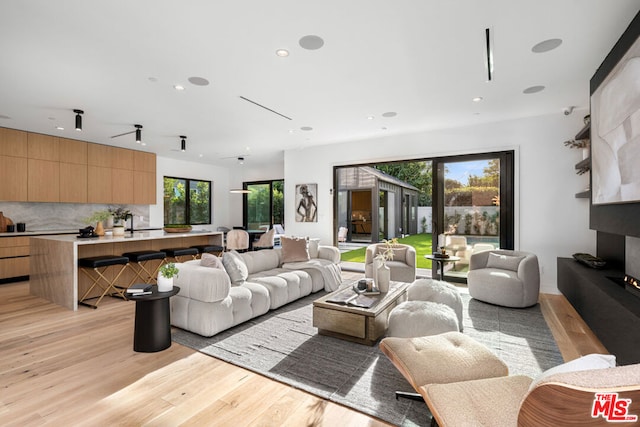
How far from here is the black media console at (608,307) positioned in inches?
90.1

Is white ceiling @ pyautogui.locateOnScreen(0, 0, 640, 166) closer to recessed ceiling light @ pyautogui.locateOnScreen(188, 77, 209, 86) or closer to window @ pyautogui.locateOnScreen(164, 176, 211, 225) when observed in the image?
recessed ceiling light @ pyautogui.locateOnScreen(188, 77, 209, 86)

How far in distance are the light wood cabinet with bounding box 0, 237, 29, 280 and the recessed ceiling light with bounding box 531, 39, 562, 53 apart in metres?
8.48

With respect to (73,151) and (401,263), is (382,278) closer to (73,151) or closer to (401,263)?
(401,263)

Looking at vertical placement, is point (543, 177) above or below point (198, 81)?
below

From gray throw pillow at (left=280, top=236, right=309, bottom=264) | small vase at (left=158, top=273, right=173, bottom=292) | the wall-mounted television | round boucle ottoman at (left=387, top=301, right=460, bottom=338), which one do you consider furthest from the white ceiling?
round boucle ottoman at (left=387, top=301, right=460, bottom=338)

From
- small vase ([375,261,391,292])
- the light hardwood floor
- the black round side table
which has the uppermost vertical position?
small vase ([375,261,391,292])

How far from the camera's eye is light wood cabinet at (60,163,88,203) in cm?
642

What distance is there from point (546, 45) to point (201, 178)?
8985 millimetres

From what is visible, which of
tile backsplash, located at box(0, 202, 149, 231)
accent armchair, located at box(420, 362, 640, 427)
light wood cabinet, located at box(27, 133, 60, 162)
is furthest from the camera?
tile backsplash, located at box(0, 202, 149, 231)

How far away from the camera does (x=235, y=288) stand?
3.50 m

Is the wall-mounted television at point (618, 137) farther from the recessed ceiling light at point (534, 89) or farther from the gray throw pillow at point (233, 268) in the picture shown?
the gray throw pillow at point (233, 268)

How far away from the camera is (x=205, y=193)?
9.95 meters

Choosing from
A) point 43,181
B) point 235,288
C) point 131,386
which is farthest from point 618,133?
point 43,181

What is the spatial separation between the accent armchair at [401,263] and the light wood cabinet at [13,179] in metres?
6.72
